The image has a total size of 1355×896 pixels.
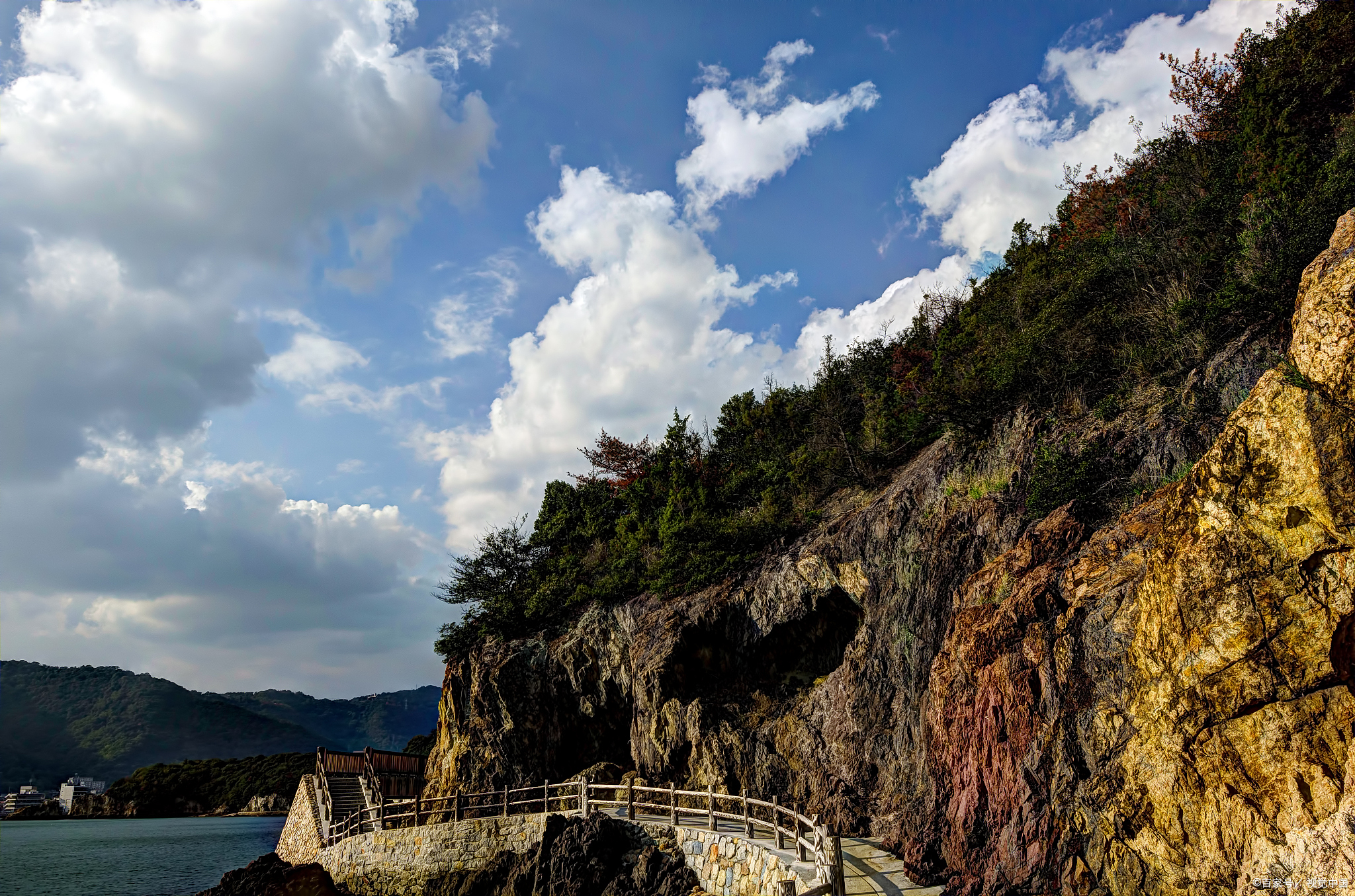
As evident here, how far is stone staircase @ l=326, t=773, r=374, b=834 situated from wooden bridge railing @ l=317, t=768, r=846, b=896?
41.4 inches

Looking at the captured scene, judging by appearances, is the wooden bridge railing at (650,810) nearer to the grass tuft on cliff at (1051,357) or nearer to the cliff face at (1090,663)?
the cliff face at (1090,663)

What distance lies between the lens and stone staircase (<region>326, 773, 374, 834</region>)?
1148 inches

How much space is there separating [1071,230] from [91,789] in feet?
499

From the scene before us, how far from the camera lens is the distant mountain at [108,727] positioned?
485ft

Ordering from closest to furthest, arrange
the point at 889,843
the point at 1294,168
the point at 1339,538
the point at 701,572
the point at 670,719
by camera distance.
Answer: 1. the point at 1339,538
2. the point at 889,843
3. the point at 1294,168
4. the point at 670,719
5. the point at 701,572

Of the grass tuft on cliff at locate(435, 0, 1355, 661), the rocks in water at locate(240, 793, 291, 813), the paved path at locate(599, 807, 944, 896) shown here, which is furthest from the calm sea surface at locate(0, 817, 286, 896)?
the paved path at locate(599, 807, 944, 896)

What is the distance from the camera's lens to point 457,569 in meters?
36.2

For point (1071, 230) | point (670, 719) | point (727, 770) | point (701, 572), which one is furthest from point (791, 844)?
point (1071, 230)

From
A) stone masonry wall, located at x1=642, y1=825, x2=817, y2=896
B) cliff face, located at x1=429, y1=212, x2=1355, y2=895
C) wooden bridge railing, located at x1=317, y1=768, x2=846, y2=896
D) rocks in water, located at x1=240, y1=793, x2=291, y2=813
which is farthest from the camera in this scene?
rocks in water, located at x1=240, y1=793, x2=291, y2=813

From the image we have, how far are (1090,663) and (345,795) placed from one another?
30.9 m

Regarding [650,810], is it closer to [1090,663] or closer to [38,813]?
[1090,663]

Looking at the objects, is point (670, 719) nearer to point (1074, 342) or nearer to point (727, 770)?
point (727, 770)

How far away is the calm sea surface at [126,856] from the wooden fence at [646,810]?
11.6 metres

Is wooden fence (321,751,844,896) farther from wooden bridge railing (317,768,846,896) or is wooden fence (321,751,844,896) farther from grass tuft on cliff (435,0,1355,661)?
grass tuft on cliff (435,0,1355,661)
